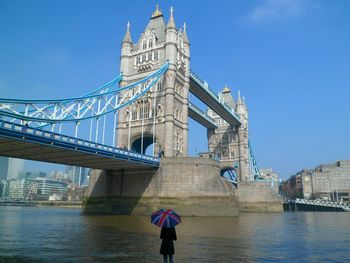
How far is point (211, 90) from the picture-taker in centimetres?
5991

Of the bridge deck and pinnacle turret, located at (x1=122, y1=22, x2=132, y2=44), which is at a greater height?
pinnacle turret, located at (x1=122, y1=22, x2=132, y2=44)

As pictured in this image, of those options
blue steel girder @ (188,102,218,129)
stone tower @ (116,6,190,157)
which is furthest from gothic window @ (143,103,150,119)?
blue steel girder @ (188,102,218,129)

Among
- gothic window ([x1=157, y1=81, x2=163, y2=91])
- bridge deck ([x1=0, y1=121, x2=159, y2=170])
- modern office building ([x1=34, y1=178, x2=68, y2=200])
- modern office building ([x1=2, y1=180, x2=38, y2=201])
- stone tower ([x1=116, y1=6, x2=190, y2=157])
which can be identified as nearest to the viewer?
bridge deck ([x1=0, y1=121, x2=159, y2=170])

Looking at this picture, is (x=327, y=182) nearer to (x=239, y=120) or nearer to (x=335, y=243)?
(x=239, y=120)

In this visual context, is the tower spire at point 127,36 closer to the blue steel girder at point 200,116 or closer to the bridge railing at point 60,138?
the blue steel girder at point 200,116

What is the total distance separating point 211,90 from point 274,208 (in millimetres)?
24705

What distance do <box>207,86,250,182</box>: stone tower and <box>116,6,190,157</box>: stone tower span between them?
1089 inches

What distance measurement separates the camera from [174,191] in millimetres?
36844

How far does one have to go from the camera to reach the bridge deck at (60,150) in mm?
23938

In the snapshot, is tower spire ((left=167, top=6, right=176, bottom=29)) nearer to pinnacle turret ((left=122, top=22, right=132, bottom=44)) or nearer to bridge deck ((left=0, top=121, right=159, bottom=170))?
pinnacle turret ((left=122, top=22, right=132, bottom=44))

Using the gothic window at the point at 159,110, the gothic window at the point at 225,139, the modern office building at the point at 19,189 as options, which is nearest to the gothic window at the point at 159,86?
the gothic window at the point at 159,110

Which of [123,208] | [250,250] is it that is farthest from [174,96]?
[250,250]

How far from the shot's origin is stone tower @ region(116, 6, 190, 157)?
43.5 meters

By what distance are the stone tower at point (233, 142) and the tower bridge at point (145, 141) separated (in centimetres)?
2292
